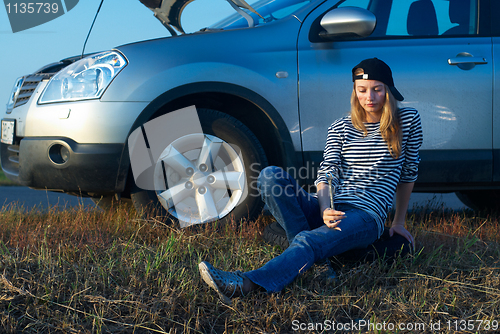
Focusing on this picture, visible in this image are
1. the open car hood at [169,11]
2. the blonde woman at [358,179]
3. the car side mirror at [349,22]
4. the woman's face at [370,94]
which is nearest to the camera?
the blonde woman at [358,179]

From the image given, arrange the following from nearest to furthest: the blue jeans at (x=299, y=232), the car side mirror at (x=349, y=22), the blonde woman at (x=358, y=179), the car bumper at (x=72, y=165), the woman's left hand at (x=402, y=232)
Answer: the blue jeans at (x=299, y=232), the blonde woman at (x=358, y=179), the woman's left hand at (x=402, y=232), the car side mirror at (x=349, y=22), the car bumper at (x=72, y=165)

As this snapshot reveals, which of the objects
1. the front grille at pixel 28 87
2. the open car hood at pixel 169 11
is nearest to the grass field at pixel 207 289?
the front grille at pixel 28 87

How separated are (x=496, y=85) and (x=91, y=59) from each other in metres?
2.66

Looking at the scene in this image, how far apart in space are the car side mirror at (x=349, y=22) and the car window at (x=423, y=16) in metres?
0.42

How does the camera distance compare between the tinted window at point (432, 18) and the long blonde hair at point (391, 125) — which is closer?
the long blonde hair at point (391, 125)

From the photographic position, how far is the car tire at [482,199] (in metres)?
3.93

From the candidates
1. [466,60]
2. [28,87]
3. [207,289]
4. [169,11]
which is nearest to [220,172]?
[207,289]

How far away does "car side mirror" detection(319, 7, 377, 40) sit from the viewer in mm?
2391

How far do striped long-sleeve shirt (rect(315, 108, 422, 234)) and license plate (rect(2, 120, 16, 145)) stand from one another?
221 cm

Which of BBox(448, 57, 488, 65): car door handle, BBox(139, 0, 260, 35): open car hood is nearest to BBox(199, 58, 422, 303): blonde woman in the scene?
BBox(448, 57, 488, 65): car door handle

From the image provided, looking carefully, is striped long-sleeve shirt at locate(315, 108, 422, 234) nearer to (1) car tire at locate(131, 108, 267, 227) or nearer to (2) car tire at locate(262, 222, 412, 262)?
(2) car tire at locate(262, 222, 412, 262)

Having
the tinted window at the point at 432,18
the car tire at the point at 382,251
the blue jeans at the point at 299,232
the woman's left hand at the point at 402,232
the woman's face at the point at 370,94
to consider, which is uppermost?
the tinted window at the point at 432,18

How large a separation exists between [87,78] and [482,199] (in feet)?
12.6

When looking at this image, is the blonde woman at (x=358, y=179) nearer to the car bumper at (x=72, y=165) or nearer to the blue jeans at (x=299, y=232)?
the blue jeans at (x=299, y=232)
